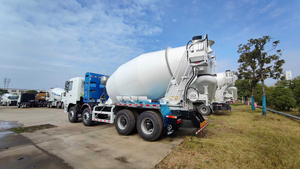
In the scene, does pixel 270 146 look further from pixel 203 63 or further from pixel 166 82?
pixel 166 82

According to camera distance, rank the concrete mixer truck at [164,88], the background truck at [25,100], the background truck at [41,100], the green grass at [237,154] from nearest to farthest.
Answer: the green grass at [237,154] → the concrete mixer truck at [164,88] → the background truck at [25,100] → the background truck at [41,100]

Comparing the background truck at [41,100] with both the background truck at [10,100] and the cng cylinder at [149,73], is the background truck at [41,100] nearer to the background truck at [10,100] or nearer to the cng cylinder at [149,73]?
the background truck at [10,100]

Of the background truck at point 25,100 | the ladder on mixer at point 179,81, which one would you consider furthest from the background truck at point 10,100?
the ladder on mixer at point 179,81

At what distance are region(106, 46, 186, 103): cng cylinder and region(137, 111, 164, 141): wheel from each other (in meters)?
0.94

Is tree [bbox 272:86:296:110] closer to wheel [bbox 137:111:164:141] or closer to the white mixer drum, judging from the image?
the white mixer drum

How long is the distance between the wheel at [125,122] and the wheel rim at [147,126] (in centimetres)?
61

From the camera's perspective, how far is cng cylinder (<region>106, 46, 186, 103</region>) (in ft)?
17.6

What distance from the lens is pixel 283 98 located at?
14.0m

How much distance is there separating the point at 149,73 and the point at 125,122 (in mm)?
2505

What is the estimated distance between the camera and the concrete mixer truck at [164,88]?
202 inches

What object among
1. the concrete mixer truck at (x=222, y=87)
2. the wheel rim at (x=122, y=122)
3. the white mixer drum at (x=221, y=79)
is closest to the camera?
the wheel rim at (x=122, y=122)

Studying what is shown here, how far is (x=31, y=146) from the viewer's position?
4930 mm

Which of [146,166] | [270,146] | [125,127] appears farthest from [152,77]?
[270,146]

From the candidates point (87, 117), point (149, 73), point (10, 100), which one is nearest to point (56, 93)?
point (87, 117)
